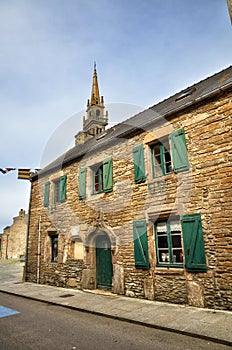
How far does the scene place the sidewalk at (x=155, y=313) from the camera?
4.47m

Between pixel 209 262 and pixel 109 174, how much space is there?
463 cm

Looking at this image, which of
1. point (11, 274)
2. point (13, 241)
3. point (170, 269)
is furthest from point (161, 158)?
point (13, 241)

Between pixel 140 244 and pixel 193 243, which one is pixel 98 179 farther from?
pixel 193 243

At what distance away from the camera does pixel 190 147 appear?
704 cm

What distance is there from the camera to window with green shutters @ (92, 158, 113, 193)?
9141 mm

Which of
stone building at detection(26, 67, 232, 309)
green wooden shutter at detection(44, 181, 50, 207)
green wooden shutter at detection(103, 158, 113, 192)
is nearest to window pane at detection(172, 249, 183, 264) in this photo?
stone building at detection(26, 67, 232, 309)

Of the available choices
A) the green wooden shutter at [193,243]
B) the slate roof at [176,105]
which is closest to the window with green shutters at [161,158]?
the slate roof at [176,105]

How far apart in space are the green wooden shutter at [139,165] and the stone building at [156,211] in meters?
0.04

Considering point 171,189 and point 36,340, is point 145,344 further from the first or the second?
point 171,189

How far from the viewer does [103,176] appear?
371 inches

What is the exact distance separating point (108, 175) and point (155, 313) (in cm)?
494

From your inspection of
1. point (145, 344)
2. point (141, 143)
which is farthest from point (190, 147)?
point (145, 344)

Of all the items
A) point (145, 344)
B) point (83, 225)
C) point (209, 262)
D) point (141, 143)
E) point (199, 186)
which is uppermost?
point (141, 143)

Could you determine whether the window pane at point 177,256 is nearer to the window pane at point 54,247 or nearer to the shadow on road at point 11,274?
the window pane at point 54,247
